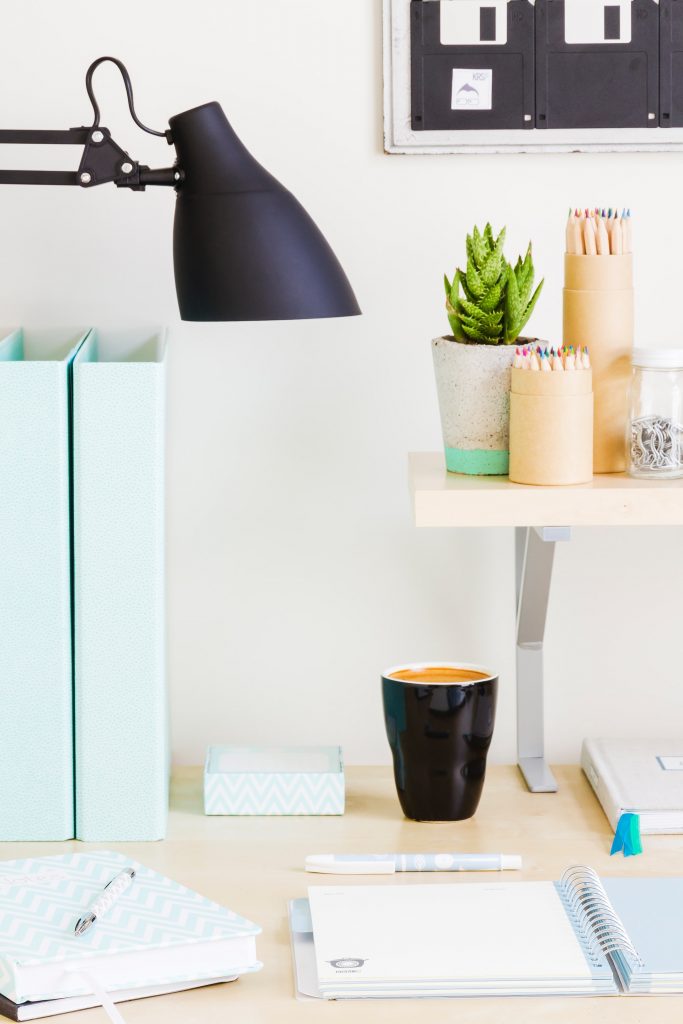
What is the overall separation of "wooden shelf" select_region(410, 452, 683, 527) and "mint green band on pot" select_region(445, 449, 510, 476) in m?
0.03

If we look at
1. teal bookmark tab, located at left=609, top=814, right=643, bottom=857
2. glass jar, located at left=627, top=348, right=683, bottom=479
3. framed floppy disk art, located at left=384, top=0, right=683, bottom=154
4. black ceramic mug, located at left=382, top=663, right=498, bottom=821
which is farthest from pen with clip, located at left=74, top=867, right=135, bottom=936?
framed floppy disk art, located at left=384, top=0, right=683, bottom=154

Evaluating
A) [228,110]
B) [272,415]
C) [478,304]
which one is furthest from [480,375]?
[228,110]

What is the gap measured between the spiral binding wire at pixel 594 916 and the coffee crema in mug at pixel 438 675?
0.21m

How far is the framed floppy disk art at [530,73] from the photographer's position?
3.53 feet

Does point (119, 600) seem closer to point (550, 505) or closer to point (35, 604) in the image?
point (35, 604)

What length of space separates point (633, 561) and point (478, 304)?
A: 0.36 meters

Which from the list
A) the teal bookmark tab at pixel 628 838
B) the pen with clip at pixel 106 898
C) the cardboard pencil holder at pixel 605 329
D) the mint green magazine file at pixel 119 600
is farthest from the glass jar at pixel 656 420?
the pen with clip at pixel 106 898

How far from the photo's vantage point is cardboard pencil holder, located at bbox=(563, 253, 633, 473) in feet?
3.09

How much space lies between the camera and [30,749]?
961 millimetres

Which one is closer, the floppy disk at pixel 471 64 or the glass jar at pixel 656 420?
the glass jar at pixel 656 420

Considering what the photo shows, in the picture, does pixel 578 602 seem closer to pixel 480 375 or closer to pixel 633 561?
pixel 633 561

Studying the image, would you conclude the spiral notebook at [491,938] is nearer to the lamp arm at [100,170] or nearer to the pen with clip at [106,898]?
the pen with clip at [106,898]

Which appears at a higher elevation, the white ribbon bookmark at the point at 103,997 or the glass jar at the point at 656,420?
the glass jar at the point at 656,420

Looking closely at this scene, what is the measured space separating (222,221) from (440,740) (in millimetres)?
454
